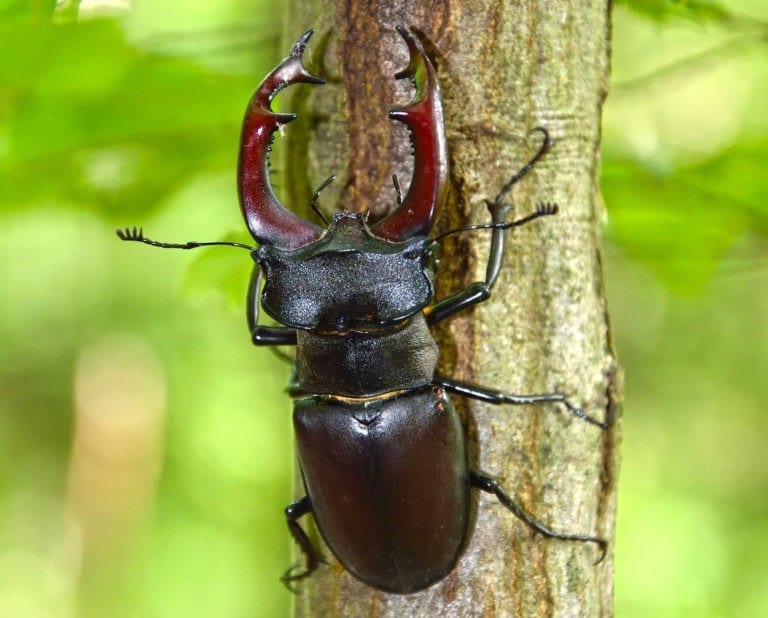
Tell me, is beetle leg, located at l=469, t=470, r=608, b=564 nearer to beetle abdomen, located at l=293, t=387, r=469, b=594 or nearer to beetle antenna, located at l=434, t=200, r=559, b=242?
beetle abdomen, located at l=293, t=387, r=469, b=594

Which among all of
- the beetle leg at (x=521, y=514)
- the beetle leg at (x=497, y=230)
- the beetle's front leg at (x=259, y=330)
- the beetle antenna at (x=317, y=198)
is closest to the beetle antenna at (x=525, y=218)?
the beetle leg at (x=497, y=230)

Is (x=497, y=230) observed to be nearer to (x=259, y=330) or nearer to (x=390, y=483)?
(x=390, y=483)

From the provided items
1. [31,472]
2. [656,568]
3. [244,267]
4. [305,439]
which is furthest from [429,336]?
[31,472]

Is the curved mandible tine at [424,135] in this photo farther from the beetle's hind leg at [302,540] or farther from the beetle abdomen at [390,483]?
the beetle's hind leg at [302,540]

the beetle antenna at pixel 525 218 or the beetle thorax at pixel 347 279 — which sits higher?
the beetle antenna at pixel 525 218

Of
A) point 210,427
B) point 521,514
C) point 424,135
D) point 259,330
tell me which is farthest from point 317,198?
point 210,427

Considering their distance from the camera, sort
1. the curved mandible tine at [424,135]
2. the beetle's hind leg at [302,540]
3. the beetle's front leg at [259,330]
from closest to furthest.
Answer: the curved mandible tine at [424,135] → the beetle's hind leg at [302,540] → the beetle's front leg at [259,330]

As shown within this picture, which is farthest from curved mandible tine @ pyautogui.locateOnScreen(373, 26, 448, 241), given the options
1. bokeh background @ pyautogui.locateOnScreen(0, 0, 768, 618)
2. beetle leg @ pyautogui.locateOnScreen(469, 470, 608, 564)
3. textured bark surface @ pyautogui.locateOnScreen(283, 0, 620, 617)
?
bokeh background @ pyautogui.locateOnScreen(0, 0, 768, 618)
